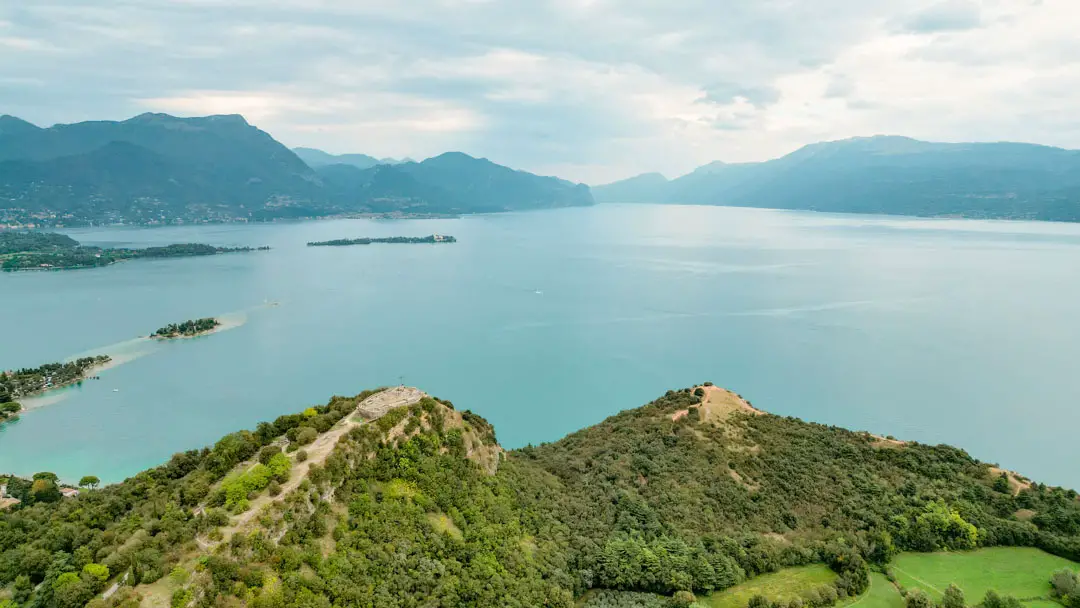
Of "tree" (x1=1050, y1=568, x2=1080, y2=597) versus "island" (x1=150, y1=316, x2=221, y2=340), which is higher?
"tree" (x1=1050, y1=568, x2=1080, y2=597)

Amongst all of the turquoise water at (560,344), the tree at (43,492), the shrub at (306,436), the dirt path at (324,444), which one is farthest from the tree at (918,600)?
the tree at (43,492)

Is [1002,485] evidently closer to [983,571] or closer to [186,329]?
[983,571]

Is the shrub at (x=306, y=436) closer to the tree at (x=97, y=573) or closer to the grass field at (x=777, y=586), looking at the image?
the tree at (x=97, y=573)

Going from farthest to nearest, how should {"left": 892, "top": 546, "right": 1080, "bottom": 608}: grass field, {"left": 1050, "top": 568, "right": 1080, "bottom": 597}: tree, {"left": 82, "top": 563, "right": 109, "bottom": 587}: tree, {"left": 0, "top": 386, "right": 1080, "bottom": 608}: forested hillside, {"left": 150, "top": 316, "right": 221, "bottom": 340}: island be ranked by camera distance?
{"left": 150, "top": 316, "right": 221, "bottom": 340}: island < {"left": 892, "top": 546, "right": 1080, "bottom": 608}: grass field < {"left": 1050, "top": 568, "right": 1080, "bottom": 597}: tree < {"left": 0, "top": 386, "right": 1080, "bottom": 608}: forested hillside < {"left": 82, "top": 563, "right": 109, "bottom": 587}: tree

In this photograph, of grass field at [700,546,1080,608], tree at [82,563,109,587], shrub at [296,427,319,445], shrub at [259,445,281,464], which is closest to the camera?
tree at [82,563,109,587]

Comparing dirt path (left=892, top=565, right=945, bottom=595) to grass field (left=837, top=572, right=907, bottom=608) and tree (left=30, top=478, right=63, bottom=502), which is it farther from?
tree (left=30, top=478, right=63, bottom=502)

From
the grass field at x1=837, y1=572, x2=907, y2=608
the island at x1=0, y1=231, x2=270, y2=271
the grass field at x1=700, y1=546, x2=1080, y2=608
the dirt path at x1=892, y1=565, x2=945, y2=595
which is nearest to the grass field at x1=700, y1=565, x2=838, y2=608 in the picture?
the grass field at x1=700, y1=546, x2=1080, y2=608
